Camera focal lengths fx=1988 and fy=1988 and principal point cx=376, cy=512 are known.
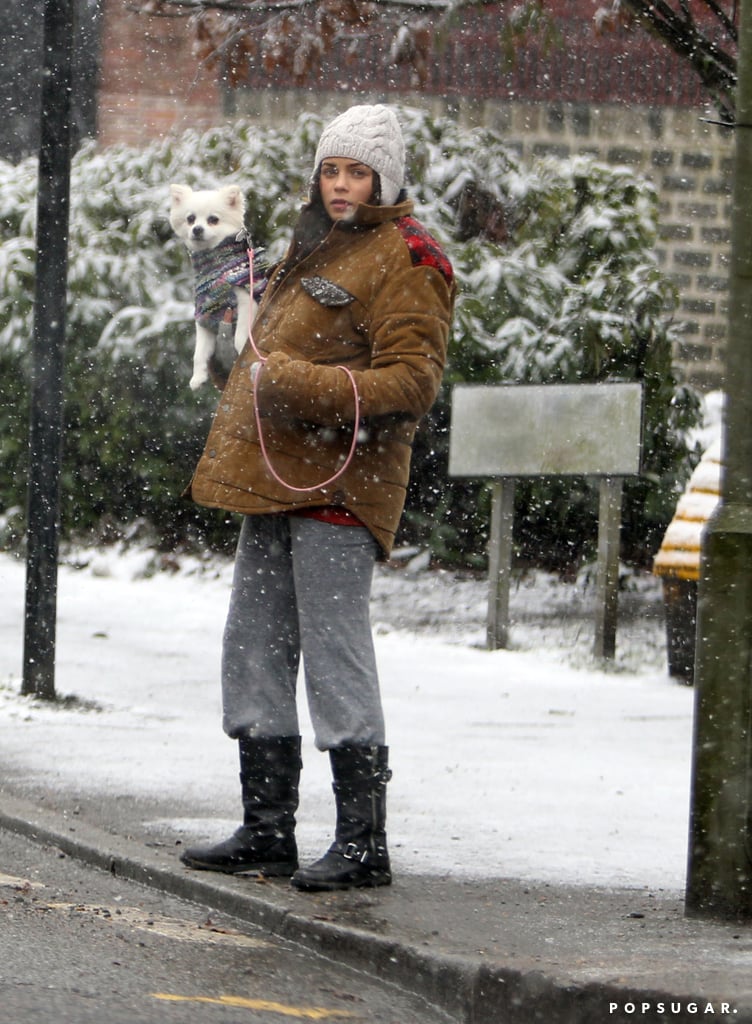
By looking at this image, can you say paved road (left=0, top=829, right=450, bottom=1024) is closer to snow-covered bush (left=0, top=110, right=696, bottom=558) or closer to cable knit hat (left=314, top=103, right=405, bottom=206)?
cable knit hat (left=314, top=103, right=405, bottom=206)

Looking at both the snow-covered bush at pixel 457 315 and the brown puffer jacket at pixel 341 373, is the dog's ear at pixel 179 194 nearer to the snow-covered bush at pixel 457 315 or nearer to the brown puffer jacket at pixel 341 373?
the brown puffer jacket at pixel 341 373

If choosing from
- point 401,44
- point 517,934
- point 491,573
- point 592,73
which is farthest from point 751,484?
point 592,73

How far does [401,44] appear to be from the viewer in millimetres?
7441

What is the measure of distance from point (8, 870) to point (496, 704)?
136 inches

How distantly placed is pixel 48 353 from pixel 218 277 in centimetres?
270

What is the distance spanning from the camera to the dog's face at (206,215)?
5.16 metres

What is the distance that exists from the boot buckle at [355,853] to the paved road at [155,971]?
32 cm

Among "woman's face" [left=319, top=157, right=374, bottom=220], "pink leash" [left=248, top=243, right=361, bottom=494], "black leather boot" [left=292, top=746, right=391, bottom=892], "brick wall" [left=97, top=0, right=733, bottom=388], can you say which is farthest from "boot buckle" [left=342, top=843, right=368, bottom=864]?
"brick wall" [left=97, top=0, right=733, bottom=388]

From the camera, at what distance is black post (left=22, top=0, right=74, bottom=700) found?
7.61m

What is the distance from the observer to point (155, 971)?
405cm

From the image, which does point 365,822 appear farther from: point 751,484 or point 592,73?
point 592,73

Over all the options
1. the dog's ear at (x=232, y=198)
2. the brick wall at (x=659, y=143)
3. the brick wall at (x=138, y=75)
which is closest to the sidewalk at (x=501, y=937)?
the dog's ear at (x=232, y=198)

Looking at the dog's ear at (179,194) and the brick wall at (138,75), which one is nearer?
the dog's ear at (179,194)

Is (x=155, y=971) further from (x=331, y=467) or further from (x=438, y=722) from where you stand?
(x=438, y=722)
